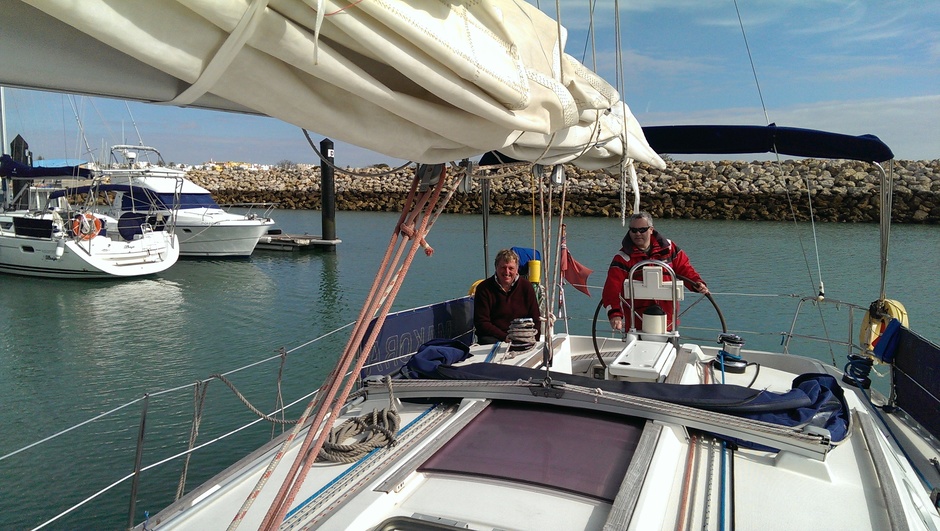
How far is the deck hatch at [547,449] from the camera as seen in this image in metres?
2.84

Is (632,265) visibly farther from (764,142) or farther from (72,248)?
(72,248)

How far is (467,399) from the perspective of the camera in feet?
12.2

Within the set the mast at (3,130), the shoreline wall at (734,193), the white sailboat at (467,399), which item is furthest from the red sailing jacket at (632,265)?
the mast at (3,130)

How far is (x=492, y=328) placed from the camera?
5.90 meters

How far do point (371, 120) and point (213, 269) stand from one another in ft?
70.8

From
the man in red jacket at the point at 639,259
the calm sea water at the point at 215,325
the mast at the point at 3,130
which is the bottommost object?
the calm sea water at the point at 215,325

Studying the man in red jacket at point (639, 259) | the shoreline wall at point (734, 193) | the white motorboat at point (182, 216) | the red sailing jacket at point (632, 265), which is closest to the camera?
the man in red jacket at point (639, 259)

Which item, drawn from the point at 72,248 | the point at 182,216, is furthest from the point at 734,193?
the point at 72,248

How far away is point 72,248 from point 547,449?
19.8 metres

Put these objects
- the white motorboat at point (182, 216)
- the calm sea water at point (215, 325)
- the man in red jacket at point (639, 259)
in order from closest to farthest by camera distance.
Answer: the man in red jacket at point (639, 259) < the calm sea water at point (215, 325) < the white motorboat at point (182, 216)

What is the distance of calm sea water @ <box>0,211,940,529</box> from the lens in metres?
6.42

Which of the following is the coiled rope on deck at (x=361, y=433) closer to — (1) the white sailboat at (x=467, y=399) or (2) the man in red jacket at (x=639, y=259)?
(1) the white sailboat at (x=467, y=399)

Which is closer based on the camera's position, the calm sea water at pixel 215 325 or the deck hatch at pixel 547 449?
the deck hatch at pixel 547 449

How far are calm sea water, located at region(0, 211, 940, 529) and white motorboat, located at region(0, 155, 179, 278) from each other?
0.45m
